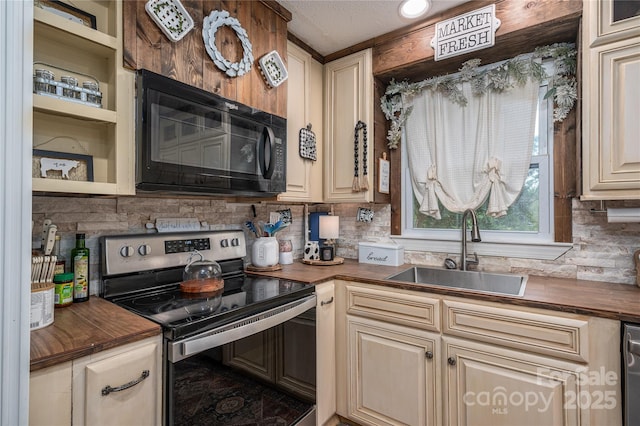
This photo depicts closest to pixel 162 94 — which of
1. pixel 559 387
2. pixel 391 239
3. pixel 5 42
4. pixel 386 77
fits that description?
pixel 5 42

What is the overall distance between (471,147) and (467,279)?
832 mm

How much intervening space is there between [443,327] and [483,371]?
0.23m

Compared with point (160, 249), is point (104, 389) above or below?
below

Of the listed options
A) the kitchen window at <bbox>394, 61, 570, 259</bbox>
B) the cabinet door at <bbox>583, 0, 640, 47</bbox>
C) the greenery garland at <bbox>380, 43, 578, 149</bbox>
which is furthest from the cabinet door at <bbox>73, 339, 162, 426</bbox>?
the cabinet door at <bbox>583, 0, 640, 47</bbox>

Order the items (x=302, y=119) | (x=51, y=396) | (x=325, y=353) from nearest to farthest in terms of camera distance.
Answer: (x=51, y=396)
(x=325, y=353)
(x=302, y=119)

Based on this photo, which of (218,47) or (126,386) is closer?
(126,386)

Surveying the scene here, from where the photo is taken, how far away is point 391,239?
2.38 meters

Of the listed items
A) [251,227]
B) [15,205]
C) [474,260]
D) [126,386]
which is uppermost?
[15,205]

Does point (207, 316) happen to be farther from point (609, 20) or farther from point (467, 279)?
point (609, 20)

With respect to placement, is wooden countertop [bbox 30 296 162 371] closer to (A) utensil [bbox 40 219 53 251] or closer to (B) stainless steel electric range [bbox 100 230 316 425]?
(B) stainless steel electric range [bbox 100 230 316 425]

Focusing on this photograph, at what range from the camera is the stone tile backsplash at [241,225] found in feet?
4.48

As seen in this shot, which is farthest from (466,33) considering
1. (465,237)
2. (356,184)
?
(465,237)

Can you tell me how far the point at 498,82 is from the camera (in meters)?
1.94

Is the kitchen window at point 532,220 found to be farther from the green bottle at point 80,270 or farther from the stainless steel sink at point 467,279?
the green bottle at point 80,270
